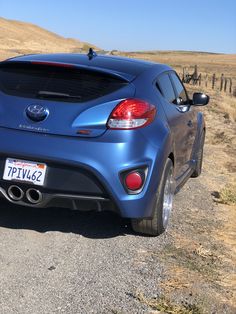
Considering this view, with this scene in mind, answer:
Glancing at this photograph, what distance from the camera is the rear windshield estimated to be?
448 cm

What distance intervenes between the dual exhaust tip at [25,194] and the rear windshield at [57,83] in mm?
771

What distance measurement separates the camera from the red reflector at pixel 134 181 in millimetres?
4410

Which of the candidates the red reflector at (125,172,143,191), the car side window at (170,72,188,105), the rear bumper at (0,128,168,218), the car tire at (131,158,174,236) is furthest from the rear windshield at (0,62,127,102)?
the car side window at (170,72,188,105)

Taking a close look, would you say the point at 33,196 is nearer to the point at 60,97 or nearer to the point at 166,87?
the point at 60,97

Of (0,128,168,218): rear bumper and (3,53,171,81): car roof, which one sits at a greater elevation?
(3,53,171,81): car roof

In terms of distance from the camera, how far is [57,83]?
4.61 metres

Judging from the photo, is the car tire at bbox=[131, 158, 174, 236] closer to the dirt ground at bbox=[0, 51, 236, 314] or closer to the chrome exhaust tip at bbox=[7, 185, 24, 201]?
the dirt ground at bbox=[0, 51, 236, 314]

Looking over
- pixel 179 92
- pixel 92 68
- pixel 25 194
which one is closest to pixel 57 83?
pixel 92 68

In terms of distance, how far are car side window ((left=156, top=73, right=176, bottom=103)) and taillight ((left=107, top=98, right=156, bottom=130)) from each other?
0.74m

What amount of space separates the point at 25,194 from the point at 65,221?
0.89 meters

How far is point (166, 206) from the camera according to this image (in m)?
5.27

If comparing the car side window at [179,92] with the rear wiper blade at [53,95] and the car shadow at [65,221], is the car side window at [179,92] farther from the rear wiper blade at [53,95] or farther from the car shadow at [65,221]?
the rear wiper blade at [53,95]

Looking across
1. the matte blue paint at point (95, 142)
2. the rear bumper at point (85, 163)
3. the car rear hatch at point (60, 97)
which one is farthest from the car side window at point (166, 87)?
the rear bumper at point (85, 163)

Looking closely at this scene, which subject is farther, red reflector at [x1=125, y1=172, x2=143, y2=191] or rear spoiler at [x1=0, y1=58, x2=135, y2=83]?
rear spoiler at [x1=0, y1=58, x2=135, y2=83]
